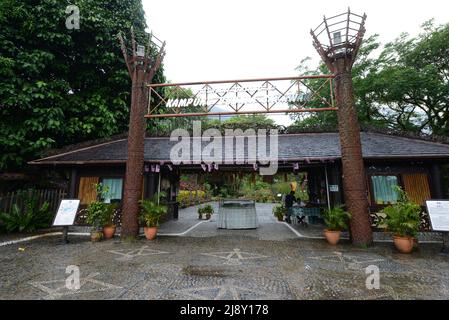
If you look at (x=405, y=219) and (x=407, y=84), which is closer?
(x=405, y=219)

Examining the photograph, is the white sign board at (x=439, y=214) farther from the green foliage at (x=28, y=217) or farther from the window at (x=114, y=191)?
the green foliage at (x=28, y=217)

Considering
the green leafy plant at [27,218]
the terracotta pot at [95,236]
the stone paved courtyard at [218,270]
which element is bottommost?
the stone paved courtyard at [218,270]

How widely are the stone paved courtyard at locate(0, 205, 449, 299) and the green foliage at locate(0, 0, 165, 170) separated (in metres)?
5.69

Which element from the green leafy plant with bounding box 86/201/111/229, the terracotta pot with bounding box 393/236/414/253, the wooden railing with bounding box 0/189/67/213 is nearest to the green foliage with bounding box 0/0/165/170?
the wooden railing with bounding box 0/189/67/213

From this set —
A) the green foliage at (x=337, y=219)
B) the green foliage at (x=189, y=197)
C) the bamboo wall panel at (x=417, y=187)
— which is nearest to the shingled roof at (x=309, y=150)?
the bamboo wall panel at (x=417, y=187)

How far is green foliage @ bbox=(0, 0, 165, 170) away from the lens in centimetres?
1006

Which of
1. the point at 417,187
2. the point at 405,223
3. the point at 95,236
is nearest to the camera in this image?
the point at 405,223

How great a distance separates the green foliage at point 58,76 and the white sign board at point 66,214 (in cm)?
468

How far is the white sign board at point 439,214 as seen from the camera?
239 inches

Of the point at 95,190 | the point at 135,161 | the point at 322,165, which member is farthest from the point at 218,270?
the point at 95,190

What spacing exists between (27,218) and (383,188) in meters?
15.5

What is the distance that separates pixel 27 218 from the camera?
940cm

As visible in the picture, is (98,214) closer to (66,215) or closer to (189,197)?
(66,215)
